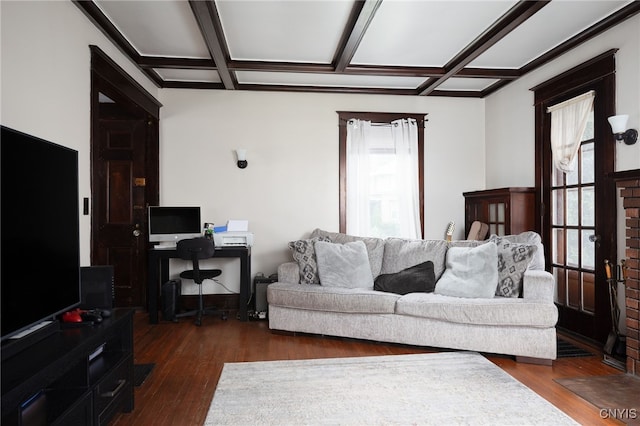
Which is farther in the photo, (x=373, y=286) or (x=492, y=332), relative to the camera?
(x=373, y=286)

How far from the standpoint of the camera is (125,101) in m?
3.82

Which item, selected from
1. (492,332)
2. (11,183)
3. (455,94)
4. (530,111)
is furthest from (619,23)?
(11,183)

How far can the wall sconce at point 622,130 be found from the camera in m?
3.00

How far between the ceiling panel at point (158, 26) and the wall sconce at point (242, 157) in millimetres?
1130

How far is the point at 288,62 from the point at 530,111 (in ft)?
8.63

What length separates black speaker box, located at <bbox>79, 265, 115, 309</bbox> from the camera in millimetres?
2227

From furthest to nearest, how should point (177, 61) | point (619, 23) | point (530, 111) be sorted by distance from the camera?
point (530, 111)
point (177, 61)
point (619, 23)

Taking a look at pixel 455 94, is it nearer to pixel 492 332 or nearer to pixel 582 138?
pixel 582 138

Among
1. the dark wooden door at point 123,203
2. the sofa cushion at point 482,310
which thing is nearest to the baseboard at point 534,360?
the sofa cushion at point 482,310

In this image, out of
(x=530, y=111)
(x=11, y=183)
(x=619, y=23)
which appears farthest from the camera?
(x=530, y=111)

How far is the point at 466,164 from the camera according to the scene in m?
5.08

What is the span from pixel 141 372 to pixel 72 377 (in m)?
1.07

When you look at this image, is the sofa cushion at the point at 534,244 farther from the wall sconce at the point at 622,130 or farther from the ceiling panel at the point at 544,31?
the ceiling panel at the point at 544,31

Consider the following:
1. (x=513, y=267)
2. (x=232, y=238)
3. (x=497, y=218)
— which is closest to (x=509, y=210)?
(x=497, y=218)
